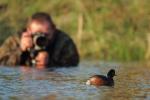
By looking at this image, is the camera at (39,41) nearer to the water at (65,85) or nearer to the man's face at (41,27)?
the man's face at (41,27)

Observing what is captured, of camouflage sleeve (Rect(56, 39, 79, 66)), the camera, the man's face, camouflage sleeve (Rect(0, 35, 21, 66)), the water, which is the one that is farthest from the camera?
camouflage sleeve (Rect(56, 39, 79, 66))

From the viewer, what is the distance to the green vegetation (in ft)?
61.0

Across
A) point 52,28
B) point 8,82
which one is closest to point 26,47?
point 52,28

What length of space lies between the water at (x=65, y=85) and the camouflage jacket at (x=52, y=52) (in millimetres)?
460

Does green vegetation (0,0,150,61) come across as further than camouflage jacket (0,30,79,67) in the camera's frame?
Yes

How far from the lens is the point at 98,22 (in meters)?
19.4

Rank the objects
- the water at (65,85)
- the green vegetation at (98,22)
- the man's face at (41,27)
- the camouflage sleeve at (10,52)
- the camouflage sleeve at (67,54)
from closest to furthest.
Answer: the water at (65,85)
the man's face at (41,27)
the camouflage sleeve at (10,52)
the camouflage sleeve at (67,54)
the green vegetation at (98,22)

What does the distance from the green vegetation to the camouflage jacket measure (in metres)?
3.61

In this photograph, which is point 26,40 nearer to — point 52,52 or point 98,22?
point 52,52

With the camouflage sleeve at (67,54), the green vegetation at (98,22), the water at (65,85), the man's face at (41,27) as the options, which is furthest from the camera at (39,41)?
the green vegetation at (98,22)

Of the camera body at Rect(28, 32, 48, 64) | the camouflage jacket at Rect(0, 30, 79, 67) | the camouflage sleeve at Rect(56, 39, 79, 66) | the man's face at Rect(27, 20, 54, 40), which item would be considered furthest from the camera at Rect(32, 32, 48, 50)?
the camouflage sleeve at Rect(56, 39, 79, 66)

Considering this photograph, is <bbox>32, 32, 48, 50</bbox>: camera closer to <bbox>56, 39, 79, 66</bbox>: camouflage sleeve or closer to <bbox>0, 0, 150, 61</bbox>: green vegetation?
<bbox>56, 39, 79, 66</bbox>: camouflage sleeve

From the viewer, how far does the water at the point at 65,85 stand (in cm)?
894

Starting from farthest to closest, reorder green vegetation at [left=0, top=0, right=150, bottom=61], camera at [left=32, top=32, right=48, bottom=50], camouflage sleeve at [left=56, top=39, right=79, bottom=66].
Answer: green vegetation at [left=0, top=0, right=150, bottom=61] < camouflage sleeve at [left=56, top=39, right=79, bottom=66] < camera at [left=32, top=32, right=48, bottom=50]
